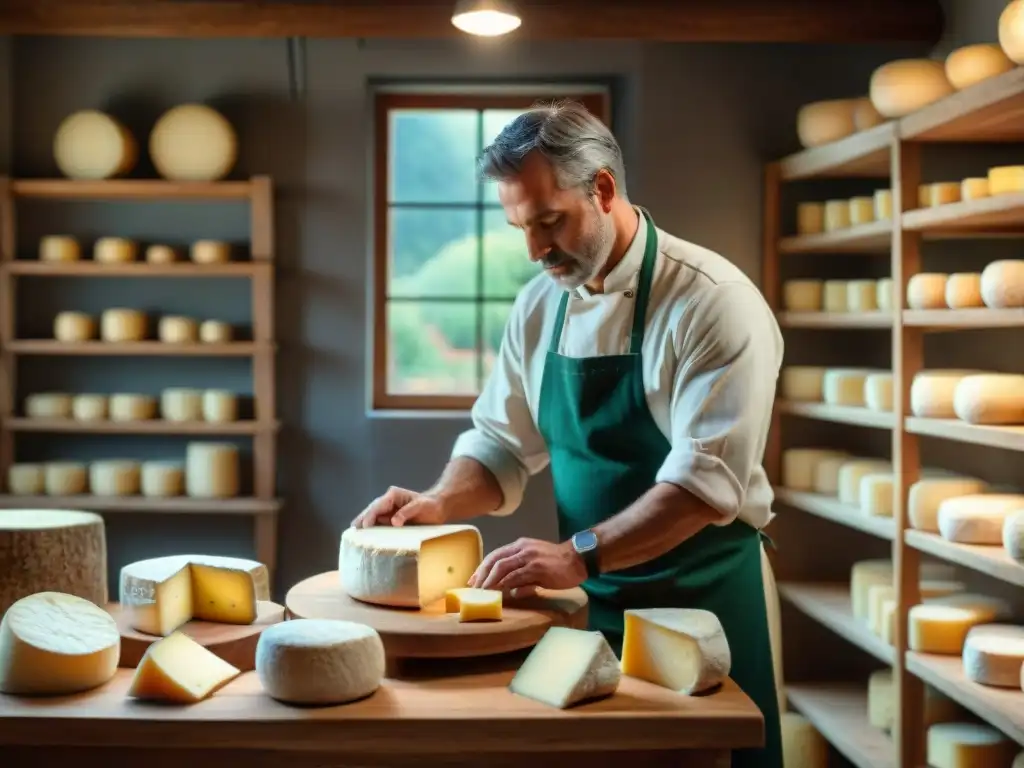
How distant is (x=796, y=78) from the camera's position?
14.3 ft

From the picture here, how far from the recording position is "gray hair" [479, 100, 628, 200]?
2.10m

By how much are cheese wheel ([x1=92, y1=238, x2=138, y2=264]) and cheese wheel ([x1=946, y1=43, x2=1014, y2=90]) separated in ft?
9.17

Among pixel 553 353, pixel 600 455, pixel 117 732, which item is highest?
pixel 553 353

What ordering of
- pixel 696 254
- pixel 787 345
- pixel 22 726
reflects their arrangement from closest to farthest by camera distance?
pixel 22 726 → pixel 696 254 → pixel 787 345

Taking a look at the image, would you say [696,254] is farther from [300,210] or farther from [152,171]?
[152,171]

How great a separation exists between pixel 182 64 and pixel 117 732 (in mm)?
3372

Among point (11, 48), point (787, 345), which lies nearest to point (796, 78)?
point (787, 345)

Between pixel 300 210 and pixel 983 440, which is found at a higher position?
pixel 300 210

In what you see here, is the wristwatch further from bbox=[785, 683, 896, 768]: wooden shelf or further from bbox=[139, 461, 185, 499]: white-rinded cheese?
bbox=[139, 461, 185, 499]: white-rinded cheese

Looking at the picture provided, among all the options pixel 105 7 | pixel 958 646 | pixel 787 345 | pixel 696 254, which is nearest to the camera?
pixel 696 254

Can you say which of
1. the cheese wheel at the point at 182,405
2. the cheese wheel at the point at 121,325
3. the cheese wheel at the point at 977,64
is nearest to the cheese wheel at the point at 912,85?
the cheese wheel at the point at 977,64

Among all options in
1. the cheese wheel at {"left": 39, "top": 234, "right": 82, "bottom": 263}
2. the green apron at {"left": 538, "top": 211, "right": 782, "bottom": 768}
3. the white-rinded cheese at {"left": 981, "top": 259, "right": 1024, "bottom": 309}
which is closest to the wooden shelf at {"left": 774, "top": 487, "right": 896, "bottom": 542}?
the white-rinded cheese at {"left": 981, "top": 259, "right": 1024, "bottom": 309}

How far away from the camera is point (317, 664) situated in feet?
5.21

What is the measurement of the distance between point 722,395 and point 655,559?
1.27ft
